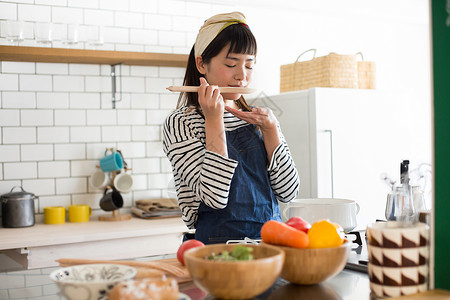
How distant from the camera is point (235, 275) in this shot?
1.16m

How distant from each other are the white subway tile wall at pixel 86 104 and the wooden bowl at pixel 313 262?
112 inches

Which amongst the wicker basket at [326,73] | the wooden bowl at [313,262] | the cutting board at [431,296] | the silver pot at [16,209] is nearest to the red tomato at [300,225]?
the wooden bowl at [313,262]

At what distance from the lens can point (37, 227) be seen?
3570 mm

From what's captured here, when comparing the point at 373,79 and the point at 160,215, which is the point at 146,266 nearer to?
the point at 160,215

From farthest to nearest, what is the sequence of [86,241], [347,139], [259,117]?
[347,139] < [86,241] < [259,117]

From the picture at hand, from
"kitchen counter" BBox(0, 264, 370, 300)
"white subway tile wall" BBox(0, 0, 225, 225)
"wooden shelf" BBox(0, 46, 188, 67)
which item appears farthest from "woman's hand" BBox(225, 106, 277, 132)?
"white subway tile wall" BBox(0, 0, 225, 225)

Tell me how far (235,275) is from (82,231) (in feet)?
7.91

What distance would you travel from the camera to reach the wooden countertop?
318 centimetres

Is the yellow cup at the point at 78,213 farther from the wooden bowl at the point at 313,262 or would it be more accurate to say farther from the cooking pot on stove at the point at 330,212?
the wooden bowl at the point at 313,262

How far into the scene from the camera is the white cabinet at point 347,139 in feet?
12.3

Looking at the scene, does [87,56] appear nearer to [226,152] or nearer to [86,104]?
[86,104]

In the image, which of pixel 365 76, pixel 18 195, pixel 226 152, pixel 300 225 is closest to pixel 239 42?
pixel 226 152

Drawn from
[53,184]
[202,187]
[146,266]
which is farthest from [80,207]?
[146,266]

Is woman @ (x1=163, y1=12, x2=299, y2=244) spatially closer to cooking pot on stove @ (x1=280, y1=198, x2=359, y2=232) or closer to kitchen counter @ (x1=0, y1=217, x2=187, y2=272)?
cooking pot on stove @ (x1=280, y1=198, x2=359, y2=232)
